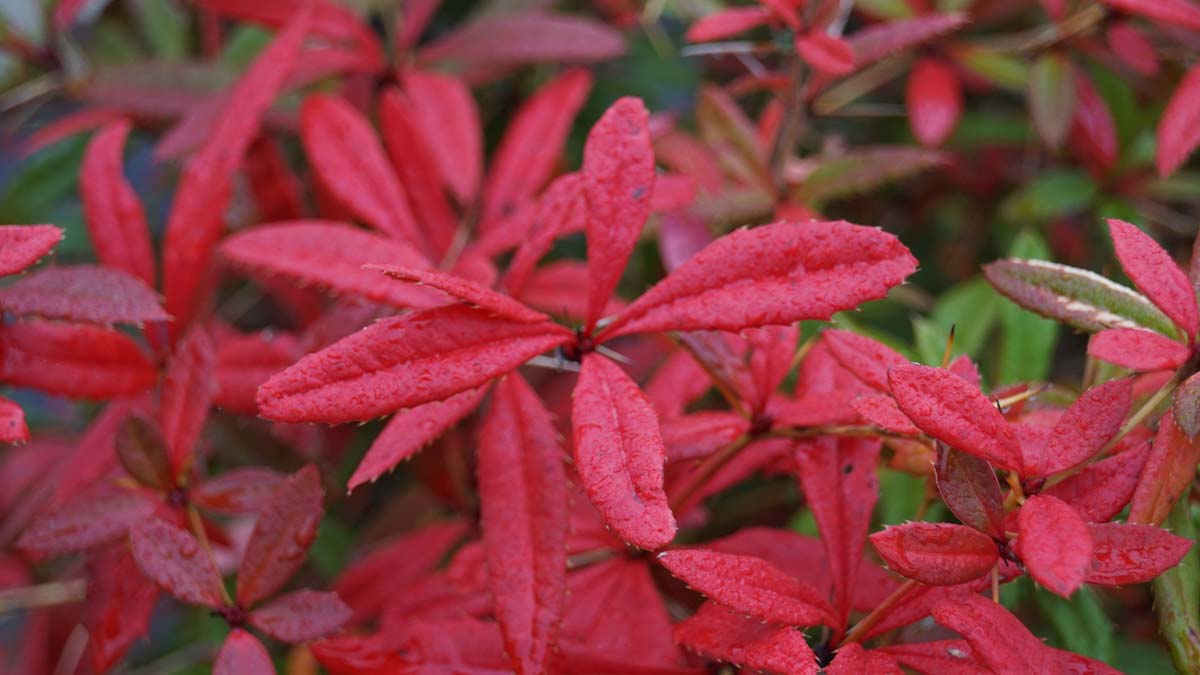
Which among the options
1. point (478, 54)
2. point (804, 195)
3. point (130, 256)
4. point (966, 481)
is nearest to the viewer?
point (966, 481)

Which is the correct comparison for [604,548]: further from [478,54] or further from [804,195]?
[478,54]

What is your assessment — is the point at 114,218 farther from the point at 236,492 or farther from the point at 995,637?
the point at 995,637

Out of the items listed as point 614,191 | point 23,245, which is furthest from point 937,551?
point 23,245

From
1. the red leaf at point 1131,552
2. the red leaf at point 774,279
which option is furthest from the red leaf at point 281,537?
the red leaf at point 1131,552

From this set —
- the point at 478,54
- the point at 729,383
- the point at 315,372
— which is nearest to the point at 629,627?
the point at 729,383

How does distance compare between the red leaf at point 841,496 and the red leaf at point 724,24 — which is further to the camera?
the red leaf at point 724,24

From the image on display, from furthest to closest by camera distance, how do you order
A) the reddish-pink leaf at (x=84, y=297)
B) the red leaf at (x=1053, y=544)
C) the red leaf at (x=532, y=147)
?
1. the red leaf at (x=532, y=147)
2. the reddish-pink leaf at (x=84, y=297)
3. the red leaf at (x=1053, y=544)

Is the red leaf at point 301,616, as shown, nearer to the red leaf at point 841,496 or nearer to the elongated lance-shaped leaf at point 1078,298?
the red leaf at point 841,496
